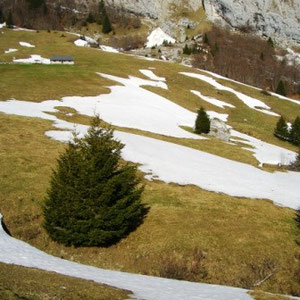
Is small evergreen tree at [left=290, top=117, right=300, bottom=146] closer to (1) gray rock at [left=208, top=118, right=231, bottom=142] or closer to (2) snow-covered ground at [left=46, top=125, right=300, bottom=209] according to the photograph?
(1) gray rock at [left=208, top=118, right=231, bottom=142]

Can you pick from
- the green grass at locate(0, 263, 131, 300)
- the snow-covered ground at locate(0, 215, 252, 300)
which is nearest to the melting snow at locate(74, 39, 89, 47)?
the snow-covered ground at locate(0, 215, 252, 300)

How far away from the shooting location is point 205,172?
3206 cm

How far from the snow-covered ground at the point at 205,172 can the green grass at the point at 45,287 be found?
15723 millimetres

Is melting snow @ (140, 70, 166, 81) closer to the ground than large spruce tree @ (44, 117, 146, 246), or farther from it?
farther from it

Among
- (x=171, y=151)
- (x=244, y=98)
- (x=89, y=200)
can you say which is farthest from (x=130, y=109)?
(x=89, y=200)

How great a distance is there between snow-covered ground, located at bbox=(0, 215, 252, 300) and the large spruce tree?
1760mm

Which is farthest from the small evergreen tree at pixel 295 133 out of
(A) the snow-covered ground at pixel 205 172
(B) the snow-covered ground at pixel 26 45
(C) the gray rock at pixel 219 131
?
(B) the snow-covered ground at pixel 26 45

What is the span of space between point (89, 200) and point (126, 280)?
4678mm

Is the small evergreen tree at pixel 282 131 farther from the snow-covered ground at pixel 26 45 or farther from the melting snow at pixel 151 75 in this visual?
the snow-covered ground at pixel 26 45

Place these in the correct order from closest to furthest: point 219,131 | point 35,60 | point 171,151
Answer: point 171,151 → point 219,131 → point 35,60

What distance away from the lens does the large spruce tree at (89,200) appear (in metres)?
19.4

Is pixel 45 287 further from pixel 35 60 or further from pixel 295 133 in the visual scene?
pixel 35 60

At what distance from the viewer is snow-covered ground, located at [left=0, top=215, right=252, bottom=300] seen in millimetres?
14523

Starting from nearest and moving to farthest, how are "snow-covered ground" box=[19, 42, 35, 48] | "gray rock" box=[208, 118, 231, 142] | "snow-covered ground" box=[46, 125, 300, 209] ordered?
"snow-covered ground" box=[46, 125, 300, 209] < "gray rock" box=[208, 118, 231, 142] < "snow-covered ground" box=[19, 42, 35, 48]
